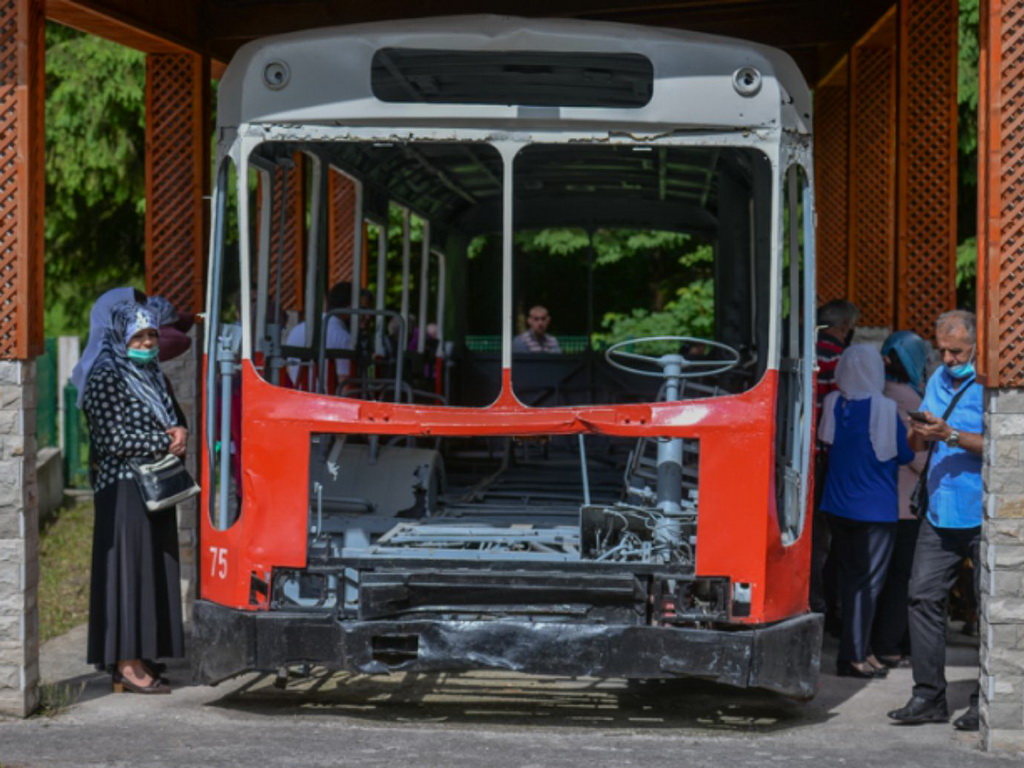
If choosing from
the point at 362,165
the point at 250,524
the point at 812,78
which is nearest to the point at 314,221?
the point at 362,165

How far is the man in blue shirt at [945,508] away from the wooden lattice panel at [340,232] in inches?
297

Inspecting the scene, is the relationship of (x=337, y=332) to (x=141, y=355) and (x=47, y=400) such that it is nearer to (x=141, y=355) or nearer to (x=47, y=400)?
(x=141, y=355)

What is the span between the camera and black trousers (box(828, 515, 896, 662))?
9359 mm

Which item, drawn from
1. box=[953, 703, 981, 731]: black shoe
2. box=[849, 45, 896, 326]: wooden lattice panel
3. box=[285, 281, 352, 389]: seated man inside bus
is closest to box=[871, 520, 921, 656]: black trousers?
box=[953, 703, 981, 731]: black shoe

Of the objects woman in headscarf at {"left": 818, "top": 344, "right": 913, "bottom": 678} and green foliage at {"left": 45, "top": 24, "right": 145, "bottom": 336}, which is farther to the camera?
green foliage at {"left": 45, "top": 24, "right": 145, "bottom": 336}

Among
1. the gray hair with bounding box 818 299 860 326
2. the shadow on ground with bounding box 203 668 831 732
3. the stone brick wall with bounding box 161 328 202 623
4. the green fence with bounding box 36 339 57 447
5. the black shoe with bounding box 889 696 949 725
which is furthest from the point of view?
the green fence with bounding box 36 339 57 447

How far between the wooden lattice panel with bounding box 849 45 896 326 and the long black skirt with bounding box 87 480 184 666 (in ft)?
20.7

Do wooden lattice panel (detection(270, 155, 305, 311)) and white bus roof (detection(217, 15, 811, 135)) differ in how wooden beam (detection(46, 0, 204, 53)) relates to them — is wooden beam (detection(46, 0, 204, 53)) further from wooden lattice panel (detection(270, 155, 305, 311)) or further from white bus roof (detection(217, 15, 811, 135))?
white bus roof (detection(217, 15, 811, 135))

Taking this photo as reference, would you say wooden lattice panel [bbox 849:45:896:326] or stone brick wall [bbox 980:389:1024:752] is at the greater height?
wooden lattice panel [bbox 849:45:896:326]

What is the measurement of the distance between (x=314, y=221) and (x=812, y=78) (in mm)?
7260

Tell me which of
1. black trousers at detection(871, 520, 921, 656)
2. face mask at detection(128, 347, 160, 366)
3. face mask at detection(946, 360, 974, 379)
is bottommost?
black trousers at detection(871, 520, 921, 656)

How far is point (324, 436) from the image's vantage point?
8.81m

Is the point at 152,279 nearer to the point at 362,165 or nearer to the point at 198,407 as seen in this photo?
the point at 198,407

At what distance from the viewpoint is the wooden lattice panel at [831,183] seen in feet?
50.6
